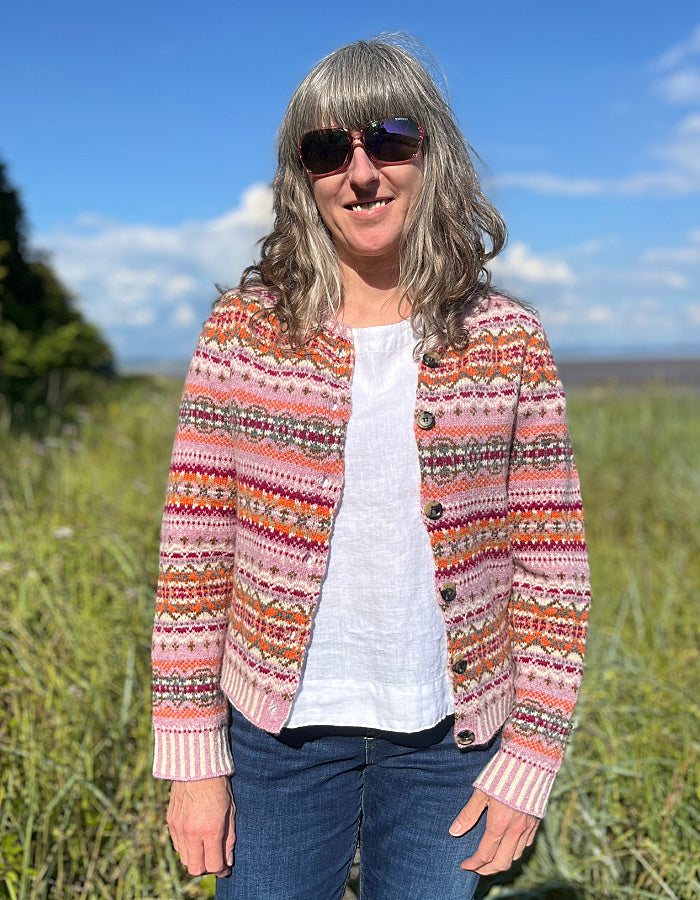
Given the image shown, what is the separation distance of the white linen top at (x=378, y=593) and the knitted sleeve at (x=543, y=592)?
18 centimetres

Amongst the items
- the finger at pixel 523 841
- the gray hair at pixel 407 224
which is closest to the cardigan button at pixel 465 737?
the finger at pixel 523 841

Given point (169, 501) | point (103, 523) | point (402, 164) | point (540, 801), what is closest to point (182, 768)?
point (169, 501)

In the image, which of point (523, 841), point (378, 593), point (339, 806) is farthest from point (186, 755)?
point (523, 841)

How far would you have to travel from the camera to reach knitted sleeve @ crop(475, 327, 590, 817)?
5.14ft

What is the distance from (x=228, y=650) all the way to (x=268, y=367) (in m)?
0.60

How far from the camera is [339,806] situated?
5.39ft

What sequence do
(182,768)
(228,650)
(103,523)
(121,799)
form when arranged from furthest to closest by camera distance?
(103,523)
(121,799)
(228,650)
(182,768)

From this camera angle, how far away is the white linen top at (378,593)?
5.06 feet

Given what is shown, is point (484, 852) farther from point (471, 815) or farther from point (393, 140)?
point (393, 140)

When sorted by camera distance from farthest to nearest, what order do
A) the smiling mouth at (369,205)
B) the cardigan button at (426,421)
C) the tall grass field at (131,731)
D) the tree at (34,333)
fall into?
1. the tree at (34,333)
2. the tall grass field at (131,731)
3. the smiling mouth at (369,205)
4. the cardigan button at (426,421)

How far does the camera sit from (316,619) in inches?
61.7

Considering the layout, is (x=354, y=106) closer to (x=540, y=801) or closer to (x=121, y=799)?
(x=540, y=801)

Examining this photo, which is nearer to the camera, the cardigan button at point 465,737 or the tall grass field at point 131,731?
the cardigan button at point 465,737

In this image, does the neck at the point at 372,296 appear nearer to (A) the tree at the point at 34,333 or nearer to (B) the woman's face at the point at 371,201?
(B) the woman's face at the point at 371,201
